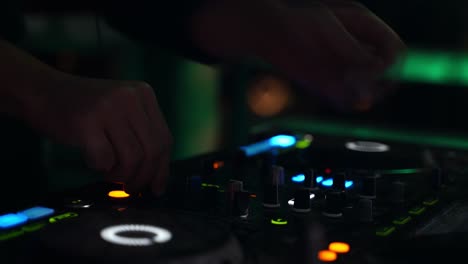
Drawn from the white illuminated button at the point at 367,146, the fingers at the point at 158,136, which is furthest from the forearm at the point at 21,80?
the white illuminated button at the point at 367,146

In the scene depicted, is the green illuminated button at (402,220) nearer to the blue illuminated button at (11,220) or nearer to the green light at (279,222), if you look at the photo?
the green light at (279,222)

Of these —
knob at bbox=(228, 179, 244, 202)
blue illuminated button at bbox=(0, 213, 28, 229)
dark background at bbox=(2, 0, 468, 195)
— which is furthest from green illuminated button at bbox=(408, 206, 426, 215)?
dark background at bbox=(2, 0, 468, 195)

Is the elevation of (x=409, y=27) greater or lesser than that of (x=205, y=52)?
greater

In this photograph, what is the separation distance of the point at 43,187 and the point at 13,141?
11cm

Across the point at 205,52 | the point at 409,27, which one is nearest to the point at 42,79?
the point at 205,52

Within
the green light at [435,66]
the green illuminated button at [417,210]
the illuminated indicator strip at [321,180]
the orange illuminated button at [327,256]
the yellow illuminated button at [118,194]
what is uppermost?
the green light at [435,66]

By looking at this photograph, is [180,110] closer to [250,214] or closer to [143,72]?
[143,72]

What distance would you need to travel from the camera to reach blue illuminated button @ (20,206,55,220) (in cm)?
74

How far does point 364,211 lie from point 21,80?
0.44 metres

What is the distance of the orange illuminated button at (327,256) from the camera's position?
658 millimetres

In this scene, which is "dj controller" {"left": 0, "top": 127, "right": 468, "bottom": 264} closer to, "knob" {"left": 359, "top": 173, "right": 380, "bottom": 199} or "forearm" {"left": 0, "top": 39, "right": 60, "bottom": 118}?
"knob" {"left": 359, "top": 173, "right": 380, "bottom": 199}

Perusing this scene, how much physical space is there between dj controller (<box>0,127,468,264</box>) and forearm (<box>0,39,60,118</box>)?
0.39ft

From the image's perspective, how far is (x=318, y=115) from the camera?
238 centimetres

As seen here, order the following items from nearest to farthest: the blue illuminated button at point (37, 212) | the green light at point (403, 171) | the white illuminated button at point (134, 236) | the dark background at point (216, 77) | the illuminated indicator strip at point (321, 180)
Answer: the white illuminated button at point (134, 236) → the blue illuminated button at point (37, 212) → the illuminated indicator strip at point (321, 180) → the green light at point (403, 171) → the dark background at point (216, 77)
